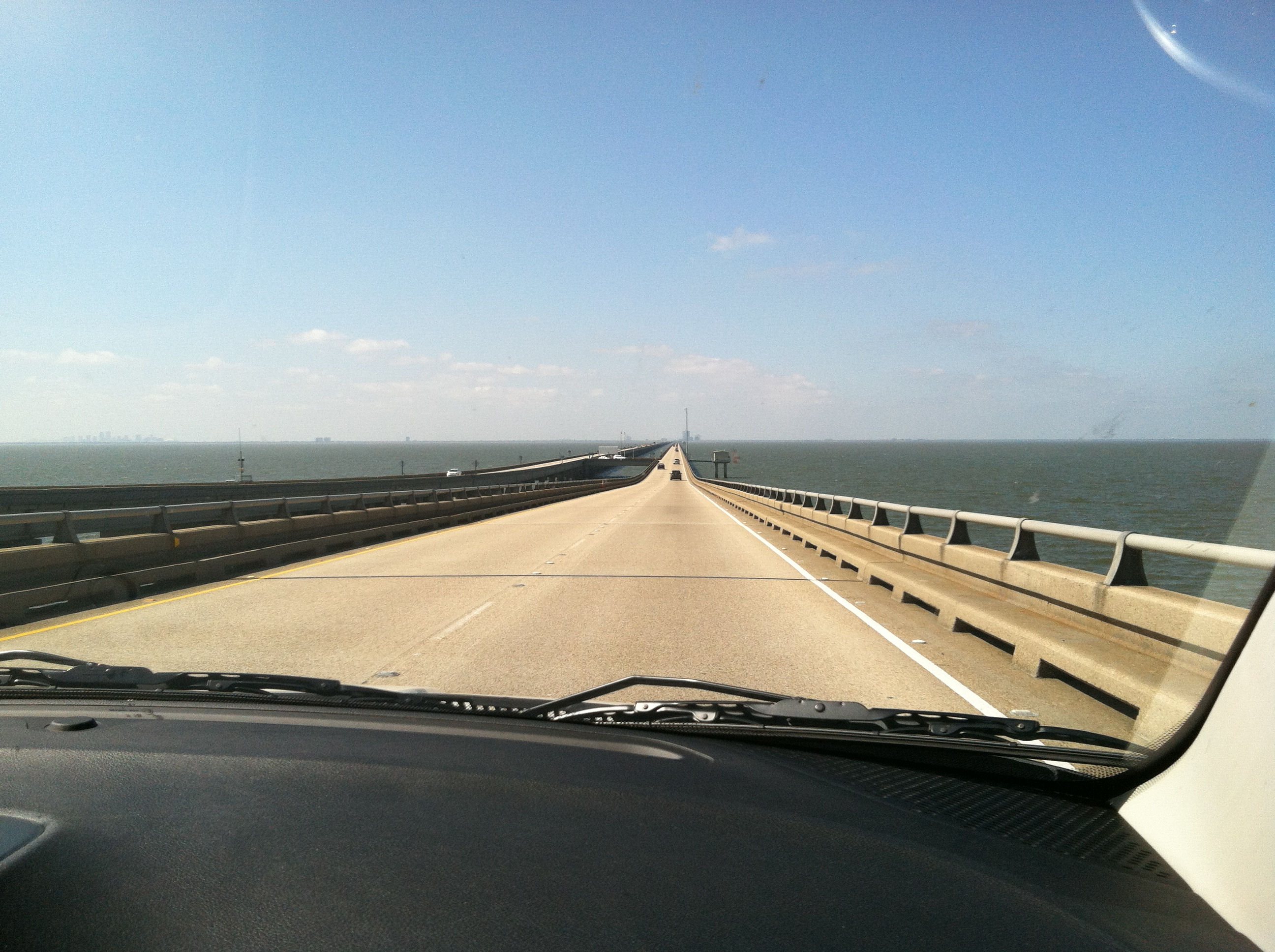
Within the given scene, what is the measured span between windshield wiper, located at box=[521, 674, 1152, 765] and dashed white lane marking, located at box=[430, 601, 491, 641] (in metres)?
5.08

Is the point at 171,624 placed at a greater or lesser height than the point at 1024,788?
lesser

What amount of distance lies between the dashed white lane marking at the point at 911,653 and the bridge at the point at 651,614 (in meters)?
0.04

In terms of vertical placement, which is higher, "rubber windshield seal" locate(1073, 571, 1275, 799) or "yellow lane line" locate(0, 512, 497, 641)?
"rubber windshield seal" locate(1073, 571, 1275, 799)

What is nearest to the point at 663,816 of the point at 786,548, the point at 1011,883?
the point at 1011,883

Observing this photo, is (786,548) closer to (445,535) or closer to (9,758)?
(445,535)

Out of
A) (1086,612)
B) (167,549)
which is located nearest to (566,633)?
(1086,612)

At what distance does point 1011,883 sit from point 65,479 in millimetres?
97258

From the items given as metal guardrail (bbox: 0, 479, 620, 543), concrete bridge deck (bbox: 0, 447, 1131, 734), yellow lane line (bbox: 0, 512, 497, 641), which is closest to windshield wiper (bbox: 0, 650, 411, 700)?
concrete bridge deck (bbox: 0, 447, 1131, 734)

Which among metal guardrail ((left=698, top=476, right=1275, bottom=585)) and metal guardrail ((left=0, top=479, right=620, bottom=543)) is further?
metal guardrail ((left=0, top=479, right=620, bottom=543))

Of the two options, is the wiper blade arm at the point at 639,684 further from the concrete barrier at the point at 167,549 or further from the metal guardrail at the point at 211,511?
the metal guardrail at the point at 211,511

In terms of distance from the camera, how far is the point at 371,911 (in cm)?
220

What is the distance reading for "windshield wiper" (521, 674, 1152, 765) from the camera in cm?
360

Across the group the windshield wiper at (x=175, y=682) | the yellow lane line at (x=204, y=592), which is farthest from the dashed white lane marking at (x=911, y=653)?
the yellow lane line at (x=204, y=592)

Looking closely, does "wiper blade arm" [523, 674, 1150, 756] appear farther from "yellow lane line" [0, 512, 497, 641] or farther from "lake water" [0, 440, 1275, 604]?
"yellow lane line" [0, 512, 497, 641]
